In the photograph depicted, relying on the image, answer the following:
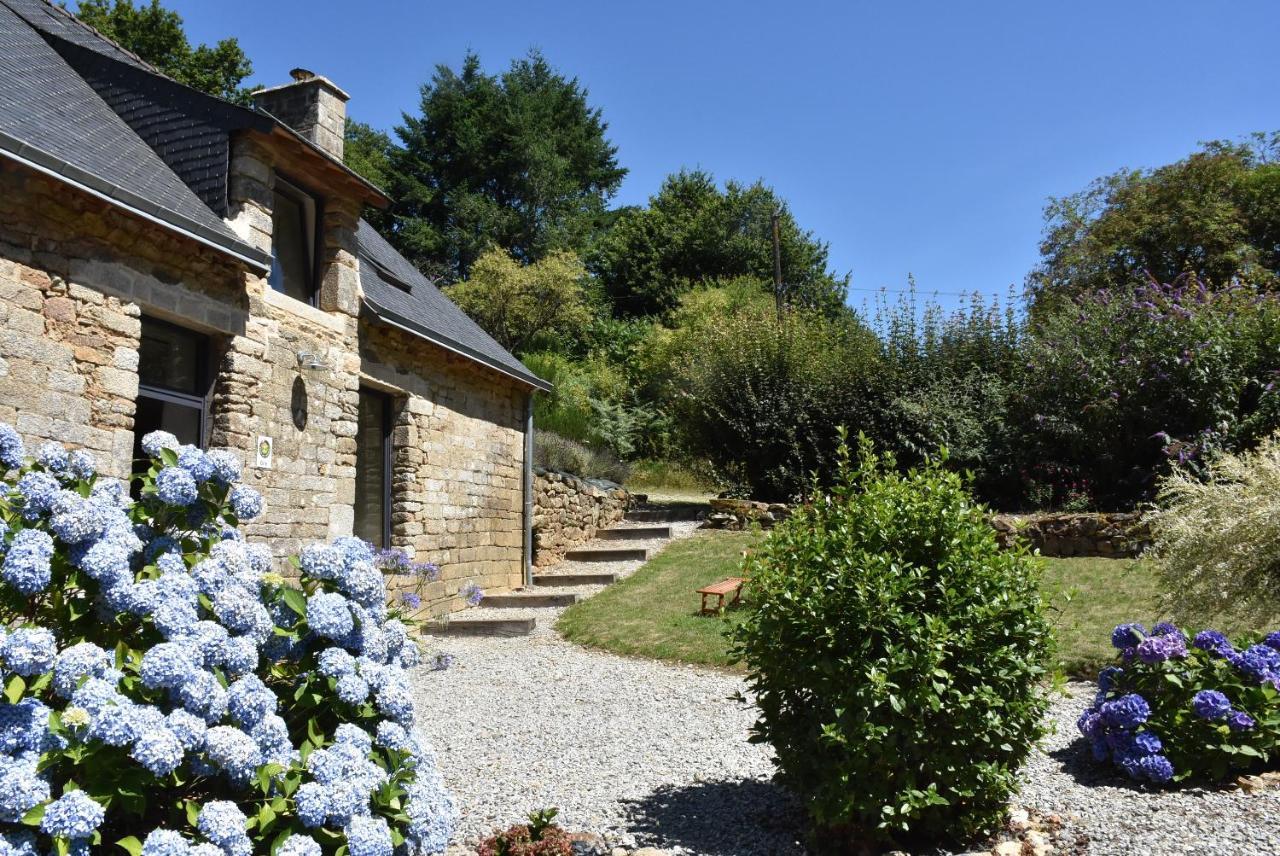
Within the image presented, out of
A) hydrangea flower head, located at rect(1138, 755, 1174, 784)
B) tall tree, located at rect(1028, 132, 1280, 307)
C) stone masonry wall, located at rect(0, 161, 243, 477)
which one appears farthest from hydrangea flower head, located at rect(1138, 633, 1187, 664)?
tall tree, located at rect(1028, 132, 1280, 307)

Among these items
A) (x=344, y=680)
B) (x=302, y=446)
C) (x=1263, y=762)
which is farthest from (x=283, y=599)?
(x=302, y=446)

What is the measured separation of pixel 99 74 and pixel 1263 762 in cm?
946

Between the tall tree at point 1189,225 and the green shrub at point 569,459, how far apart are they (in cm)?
1323

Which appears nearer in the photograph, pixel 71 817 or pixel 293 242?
pixel 71 817

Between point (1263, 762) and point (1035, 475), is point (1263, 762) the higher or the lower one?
the lower one

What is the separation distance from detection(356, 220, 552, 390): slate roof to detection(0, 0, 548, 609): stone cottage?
0.16ft

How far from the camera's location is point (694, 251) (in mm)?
31031

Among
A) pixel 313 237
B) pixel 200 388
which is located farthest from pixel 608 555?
pixel 200 388

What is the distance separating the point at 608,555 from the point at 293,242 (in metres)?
6.60

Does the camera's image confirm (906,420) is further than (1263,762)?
Yes

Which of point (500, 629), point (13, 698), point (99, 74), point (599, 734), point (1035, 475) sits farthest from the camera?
point (1035, 475)

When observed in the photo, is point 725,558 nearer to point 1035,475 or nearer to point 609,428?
point 1035,475

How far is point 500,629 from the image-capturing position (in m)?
9.96

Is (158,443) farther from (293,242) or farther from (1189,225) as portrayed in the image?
(1189,225)
